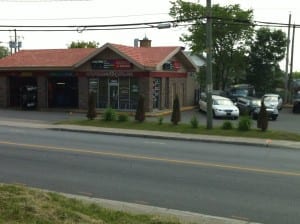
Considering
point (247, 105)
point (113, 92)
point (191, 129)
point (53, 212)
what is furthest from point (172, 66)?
point (53, 212)

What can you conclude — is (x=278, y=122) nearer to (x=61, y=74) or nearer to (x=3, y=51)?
(x=61, y=74)

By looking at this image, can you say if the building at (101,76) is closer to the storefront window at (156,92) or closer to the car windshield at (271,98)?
the storefront window at (156,92)

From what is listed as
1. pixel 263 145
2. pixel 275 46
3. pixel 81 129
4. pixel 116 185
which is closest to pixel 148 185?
pixel 116 185

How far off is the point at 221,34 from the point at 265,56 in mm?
8553

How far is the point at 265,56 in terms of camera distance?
54.6m

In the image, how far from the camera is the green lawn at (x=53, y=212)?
669 centimetres

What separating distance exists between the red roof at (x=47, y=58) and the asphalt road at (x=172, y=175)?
2270 centimetres

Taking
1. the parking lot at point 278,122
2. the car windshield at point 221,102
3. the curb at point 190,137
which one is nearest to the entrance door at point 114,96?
the parking lot at point 278,122

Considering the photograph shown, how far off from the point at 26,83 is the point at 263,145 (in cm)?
2647

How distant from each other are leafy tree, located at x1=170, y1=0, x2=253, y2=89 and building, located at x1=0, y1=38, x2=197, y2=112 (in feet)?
18.5

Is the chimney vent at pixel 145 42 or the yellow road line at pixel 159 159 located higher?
the chimney vent at pixel 145 42

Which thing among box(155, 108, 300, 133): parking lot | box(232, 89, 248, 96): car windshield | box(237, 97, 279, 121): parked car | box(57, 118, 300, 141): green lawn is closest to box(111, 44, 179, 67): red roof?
box(155, 108, 300, 133): parking lot

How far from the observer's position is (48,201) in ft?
25.4

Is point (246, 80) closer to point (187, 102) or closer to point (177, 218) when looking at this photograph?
point (187, 102)
